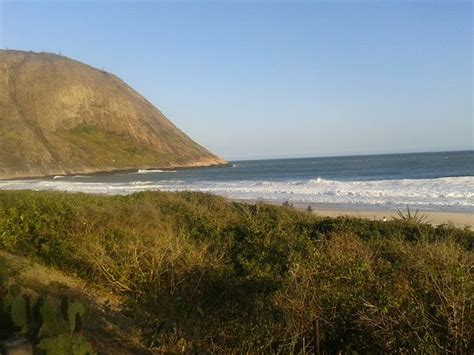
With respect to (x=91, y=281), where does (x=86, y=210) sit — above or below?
above

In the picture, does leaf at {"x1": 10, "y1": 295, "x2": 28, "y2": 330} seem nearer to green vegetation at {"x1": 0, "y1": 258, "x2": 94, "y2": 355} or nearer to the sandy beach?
green vegetation at {"x1": 0, "y1": 258, "x2": 94, "y2": 355}

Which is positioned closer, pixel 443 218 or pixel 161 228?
pixel 161 228

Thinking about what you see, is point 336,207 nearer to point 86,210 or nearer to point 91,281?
point 86,210

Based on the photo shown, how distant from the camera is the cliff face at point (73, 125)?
8344 centimetres

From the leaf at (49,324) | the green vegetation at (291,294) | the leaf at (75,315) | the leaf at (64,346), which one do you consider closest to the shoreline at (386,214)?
the green vegetation at (291,294)

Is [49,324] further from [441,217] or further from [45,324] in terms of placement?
[441,217]

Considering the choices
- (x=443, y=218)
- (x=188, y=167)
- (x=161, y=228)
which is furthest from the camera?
(x=188, y=167)

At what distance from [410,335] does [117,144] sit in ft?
328

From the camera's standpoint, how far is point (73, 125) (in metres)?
99.6

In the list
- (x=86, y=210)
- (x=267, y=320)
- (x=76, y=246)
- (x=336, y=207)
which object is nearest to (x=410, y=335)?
(x=267, y=320)

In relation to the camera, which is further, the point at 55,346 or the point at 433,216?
the point at 433,216

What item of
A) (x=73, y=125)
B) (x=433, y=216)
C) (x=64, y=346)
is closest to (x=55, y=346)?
(x=64, y=346)

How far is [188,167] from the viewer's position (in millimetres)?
108688

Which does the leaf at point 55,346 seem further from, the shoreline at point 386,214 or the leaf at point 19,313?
the shoreline at point 386,214
